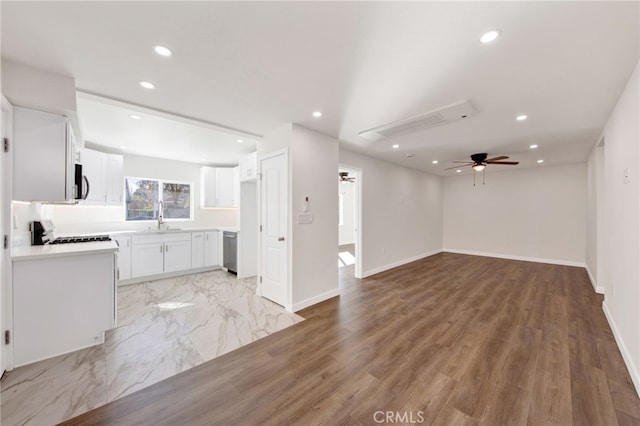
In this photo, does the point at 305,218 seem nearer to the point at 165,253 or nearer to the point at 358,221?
the point at 358,221

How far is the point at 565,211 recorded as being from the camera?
604 cm

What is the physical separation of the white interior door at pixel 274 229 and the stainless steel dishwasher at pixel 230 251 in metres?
1.45

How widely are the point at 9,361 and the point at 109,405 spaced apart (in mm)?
1181

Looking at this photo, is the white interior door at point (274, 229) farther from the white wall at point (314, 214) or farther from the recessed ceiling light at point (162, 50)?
the recessed ceiling light at point (162, 50)

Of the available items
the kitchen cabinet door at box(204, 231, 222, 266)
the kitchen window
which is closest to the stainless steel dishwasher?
the kitchen cabinet door at box(204, 231, 222, 266)

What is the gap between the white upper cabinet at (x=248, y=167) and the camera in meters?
4.59

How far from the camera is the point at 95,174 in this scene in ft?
13.8

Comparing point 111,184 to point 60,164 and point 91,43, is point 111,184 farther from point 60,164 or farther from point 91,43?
point 91,43

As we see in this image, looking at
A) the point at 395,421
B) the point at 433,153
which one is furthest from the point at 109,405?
the point at 433,153

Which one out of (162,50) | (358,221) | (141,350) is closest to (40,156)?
(162,50)

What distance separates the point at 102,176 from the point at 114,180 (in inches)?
7.5

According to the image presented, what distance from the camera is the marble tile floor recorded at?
175 cm

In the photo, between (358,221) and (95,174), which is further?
(358,221)

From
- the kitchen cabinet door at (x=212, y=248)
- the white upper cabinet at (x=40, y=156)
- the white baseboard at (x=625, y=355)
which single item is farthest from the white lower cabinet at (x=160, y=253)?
the white baseboard at (x=625, y=355)
